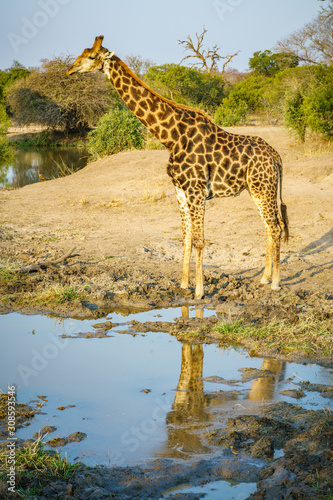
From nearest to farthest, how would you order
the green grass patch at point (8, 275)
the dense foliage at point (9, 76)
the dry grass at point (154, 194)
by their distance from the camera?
the green grass patch at point (8, 275)
the dry grass at point (154, 194)
the dense foliage at point (9, 76)

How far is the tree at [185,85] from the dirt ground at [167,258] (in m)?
19.5

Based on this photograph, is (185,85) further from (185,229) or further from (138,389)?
(138,389)

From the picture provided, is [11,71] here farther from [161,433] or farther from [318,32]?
[161,433]

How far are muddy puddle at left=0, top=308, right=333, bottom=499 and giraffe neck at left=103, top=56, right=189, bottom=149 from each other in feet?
8.22

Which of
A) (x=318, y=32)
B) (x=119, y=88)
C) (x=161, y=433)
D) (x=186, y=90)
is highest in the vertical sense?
(x=318, y=32)

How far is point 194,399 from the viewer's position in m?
4.44

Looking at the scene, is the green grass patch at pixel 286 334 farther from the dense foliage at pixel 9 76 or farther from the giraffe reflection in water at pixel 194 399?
the dense foliage at pixel 9 76

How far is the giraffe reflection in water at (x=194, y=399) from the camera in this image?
12.1ft

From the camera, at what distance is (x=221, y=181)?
7.14 metres

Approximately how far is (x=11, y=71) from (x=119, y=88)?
46.5m

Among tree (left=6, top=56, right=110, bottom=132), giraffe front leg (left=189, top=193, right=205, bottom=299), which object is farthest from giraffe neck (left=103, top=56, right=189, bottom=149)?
tree (left=6, top=56, right=110, bottom=132)

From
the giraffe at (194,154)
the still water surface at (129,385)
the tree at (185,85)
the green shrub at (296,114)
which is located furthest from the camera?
the tree at (185,85)

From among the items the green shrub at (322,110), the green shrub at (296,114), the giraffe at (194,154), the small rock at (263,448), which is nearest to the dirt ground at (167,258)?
the small rock at (263,448)

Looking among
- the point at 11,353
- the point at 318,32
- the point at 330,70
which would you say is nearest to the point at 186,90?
the point at 318,32
